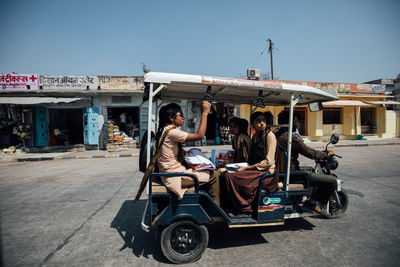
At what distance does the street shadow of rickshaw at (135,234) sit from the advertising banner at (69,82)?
12087mm

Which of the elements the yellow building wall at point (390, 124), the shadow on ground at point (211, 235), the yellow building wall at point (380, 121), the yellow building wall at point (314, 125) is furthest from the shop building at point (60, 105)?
the yellow building wall at point (390, 124)

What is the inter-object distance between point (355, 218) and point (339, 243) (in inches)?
43.2

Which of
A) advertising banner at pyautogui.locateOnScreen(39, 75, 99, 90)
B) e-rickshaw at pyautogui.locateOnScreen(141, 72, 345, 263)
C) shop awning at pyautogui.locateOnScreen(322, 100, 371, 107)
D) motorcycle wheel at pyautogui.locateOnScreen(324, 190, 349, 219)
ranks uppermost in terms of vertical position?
advertising banner at pyautogui.locateOnScreen(39, 75, 99, 90)

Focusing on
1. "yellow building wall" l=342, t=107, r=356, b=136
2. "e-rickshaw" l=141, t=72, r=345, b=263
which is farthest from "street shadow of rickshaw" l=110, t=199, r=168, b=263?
"yellow building wall" l=342, t=107, r=356, b=136

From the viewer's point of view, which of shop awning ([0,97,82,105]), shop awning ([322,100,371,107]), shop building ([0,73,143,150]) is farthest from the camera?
shop awning ([322,100,371,107])

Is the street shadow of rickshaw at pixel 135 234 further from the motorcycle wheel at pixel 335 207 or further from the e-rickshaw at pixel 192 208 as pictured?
the motorcycle wheel at pixel 335 207

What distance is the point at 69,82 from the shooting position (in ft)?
45.4

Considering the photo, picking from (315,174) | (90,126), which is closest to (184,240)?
(315,174)

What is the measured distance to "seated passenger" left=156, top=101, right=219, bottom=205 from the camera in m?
2.57

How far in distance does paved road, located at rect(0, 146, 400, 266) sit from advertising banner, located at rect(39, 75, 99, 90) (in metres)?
10.2

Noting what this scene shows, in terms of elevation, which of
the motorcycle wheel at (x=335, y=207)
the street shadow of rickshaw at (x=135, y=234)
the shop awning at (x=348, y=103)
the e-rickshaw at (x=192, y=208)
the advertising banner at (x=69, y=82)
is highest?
the advertising banner at (x=69, y=82)

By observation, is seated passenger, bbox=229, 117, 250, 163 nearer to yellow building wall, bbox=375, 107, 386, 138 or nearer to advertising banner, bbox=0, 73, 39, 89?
advertising banner, bbox=0, 73, 39, 89

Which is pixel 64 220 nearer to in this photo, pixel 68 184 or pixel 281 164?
pixel 68 184

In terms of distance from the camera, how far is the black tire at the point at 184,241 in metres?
2.56
